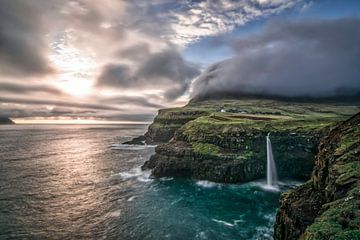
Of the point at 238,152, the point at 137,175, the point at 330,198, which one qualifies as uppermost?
the point at 330,198

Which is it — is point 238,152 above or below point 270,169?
above

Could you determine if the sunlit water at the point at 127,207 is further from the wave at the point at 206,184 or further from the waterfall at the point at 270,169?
the waterfall at the point at 270,169

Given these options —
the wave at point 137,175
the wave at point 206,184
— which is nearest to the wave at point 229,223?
the wave at point 206,184

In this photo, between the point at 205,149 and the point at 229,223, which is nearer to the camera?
the point at 229,223

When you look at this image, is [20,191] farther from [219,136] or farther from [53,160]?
[219,136]

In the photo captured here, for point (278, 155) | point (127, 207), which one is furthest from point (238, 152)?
point (127, 207)

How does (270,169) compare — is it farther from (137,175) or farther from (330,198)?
(330,198)
